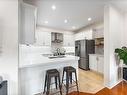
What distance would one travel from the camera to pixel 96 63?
4824 millimetres

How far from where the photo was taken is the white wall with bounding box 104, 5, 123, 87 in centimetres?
312

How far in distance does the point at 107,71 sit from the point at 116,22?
173 centimetres

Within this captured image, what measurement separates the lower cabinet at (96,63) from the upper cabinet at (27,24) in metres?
3.35

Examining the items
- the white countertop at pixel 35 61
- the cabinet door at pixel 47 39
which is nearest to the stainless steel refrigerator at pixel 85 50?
the cabinet door at pixel 47 39

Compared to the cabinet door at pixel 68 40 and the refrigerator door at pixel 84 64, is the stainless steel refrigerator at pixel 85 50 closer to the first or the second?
the refrigerator door at pixel 84 64

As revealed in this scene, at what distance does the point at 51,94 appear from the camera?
2.65 metres

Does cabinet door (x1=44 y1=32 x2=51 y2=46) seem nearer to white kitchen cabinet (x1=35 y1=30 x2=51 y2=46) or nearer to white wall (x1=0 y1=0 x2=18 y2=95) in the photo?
white kitchen cabinet (x1=35 y1=30 x2=51 y2=46)

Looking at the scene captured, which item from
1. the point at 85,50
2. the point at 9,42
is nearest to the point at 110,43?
the point at 85,50

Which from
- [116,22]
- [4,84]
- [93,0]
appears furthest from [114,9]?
[4,84]

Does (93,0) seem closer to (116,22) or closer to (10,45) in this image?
(116,22)

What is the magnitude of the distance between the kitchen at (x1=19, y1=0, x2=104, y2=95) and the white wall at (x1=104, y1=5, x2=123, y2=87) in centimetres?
45

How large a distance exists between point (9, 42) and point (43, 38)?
13.9 feet

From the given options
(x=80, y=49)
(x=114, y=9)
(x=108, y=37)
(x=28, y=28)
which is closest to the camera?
(x=28, y=28)

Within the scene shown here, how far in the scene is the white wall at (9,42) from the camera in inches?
69.7
